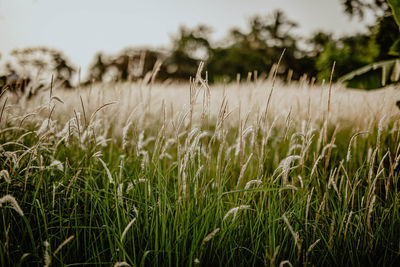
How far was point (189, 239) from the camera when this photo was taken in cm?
105

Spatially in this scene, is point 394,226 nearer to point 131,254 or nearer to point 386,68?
point 131,254

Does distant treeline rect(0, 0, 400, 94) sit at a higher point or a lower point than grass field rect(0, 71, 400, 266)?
higher

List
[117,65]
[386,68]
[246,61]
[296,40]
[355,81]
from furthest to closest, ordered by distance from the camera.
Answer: [296,40], [246,61], [117,65], [355,81], [386,68]

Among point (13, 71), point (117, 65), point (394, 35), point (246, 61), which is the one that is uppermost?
point (246, 61)

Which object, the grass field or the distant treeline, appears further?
the distant treeline

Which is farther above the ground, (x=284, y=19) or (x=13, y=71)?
(x=284, y=19)

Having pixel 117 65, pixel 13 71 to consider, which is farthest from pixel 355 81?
pixel 117 65

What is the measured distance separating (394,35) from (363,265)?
392cm

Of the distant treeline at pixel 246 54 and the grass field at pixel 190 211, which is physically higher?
the distant treeline at pixel 246 54

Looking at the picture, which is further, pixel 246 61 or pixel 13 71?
pixel 246 61

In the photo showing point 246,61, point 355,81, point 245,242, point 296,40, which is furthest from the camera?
point 296,40

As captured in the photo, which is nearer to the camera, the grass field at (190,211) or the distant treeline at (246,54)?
the grass field at (190,211)

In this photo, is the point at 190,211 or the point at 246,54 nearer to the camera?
the point at 190,211

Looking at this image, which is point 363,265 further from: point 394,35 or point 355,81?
point 394,35
